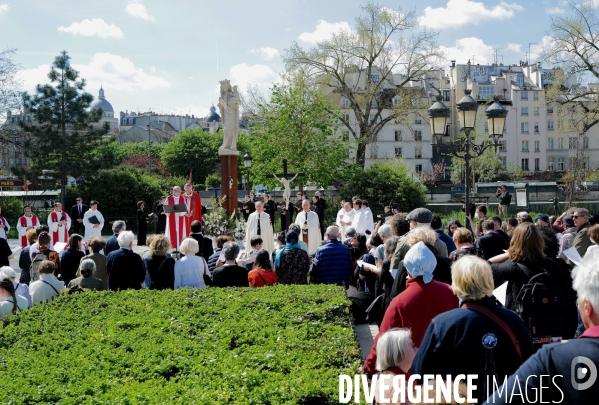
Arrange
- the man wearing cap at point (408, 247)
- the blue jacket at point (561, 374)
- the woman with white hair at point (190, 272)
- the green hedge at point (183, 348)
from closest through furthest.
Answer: the blue jacket at point (561, 374)
the green hedge at point (183, 348)
the man wearing cap at point (408, 247)
the woman with white hair at point (190, 272)

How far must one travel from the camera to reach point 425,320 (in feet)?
15.7

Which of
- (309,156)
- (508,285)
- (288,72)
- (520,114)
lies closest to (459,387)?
(508,285)

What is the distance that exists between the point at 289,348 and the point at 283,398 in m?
1.31

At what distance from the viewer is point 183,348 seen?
562 centimetres

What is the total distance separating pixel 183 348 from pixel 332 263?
3.94m

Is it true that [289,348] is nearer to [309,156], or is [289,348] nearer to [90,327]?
[90,327]

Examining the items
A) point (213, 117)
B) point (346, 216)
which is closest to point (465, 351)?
point (346, 216)

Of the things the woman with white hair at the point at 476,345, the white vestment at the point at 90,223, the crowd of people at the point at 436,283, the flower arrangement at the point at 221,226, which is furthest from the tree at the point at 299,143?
the woman with white hair at the point at 476,345

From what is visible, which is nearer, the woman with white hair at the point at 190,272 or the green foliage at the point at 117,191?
the woman with white hair at the point at 190,272

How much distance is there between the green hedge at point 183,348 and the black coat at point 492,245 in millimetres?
2249

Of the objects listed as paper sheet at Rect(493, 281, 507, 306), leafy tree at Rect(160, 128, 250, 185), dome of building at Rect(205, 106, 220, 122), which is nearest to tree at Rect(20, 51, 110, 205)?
paper sheet at Rect(493, 281, 507, 306)

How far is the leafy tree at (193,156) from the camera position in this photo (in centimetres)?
7625

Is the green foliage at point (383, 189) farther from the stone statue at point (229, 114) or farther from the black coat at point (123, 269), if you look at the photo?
the black coat at point (123, 269)

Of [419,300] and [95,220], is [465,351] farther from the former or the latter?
[95,220]
